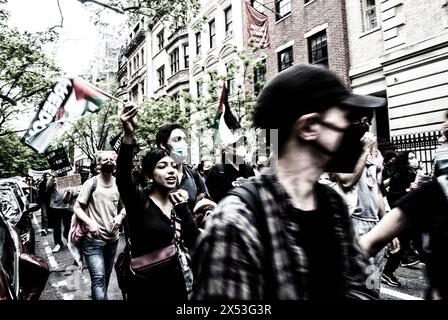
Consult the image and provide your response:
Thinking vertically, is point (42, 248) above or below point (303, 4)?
below

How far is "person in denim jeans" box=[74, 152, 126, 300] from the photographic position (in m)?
4.41

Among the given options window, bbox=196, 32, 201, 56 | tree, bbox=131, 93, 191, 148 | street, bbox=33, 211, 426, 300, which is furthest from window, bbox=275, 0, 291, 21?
street, bbox=33, 211, 426, 300

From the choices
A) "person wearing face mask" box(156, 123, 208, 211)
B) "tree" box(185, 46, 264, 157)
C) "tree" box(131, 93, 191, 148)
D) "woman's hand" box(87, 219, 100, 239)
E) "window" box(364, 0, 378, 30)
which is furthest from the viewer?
"tree" box(131, 93, 191, 148)

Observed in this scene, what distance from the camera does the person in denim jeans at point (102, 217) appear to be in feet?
14.5

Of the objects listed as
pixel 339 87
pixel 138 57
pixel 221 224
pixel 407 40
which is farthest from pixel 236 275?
pixel 138 57

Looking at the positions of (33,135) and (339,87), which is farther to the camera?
(33,135)

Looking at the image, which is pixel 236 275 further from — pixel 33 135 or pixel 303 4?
pixel 303 4

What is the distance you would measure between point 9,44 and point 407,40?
12.6 m

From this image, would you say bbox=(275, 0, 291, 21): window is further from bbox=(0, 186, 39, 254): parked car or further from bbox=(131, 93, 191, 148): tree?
bbox=(0, 186, 39, 254): parked car

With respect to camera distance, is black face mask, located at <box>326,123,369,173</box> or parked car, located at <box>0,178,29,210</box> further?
parked car, located at <box>0,178,29,210</box>

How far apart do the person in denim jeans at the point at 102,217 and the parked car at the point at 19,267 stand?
29.2 inches

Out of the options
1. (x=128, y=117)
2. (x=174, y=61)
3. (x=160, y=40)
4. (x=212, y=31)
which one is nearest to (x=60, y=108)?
(x=128, y=117)

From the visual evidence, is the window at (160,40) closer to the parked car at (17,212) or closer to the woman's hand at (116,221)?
the parked car at (17,212)

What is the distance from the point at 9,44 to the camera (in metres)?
13.6
